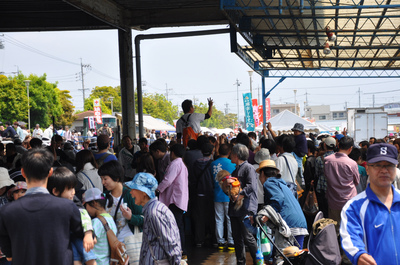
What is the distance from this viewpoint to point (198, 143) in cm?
977

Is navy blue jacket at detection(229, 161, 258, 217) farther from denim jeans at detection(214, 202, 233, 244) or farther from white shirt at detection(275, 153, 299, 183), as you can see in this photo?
denim jeans at detection(214, 202, 233, 244)

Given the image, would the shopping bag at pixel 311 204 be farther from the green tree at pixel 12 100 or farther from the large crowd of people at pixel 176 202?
the green tree at pixel 12 100

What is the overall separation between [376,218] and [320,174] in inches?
234

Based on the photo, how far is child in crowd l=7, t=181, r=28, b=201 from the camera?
223 inches

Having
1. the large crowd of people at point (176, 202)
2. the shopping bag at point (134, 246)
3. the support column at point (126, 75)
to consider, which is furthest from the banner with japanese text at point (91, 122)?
the shopping bag at point (134, 246)

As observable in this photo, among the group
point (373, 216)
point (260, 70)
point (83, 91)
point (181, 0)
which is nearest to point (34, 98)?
point (260, 70)

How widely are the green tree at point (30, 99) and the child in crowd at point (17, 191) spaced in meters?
56.3

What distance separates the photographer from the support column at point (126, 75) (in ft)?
69.5

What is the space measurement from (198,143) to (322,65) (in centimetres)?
1974

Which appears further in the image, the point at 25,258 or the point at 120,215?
the point at 120,215

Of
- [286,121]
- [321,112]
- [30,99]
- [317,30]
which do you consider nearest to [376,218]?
[317,30]

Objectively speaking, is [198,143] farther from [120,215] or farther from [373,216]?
[373,216]

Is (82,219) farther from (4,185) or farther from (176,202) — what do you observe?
(176,202)

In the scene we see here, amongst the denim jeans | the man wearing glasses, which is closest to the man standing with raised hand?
the denim jeans
